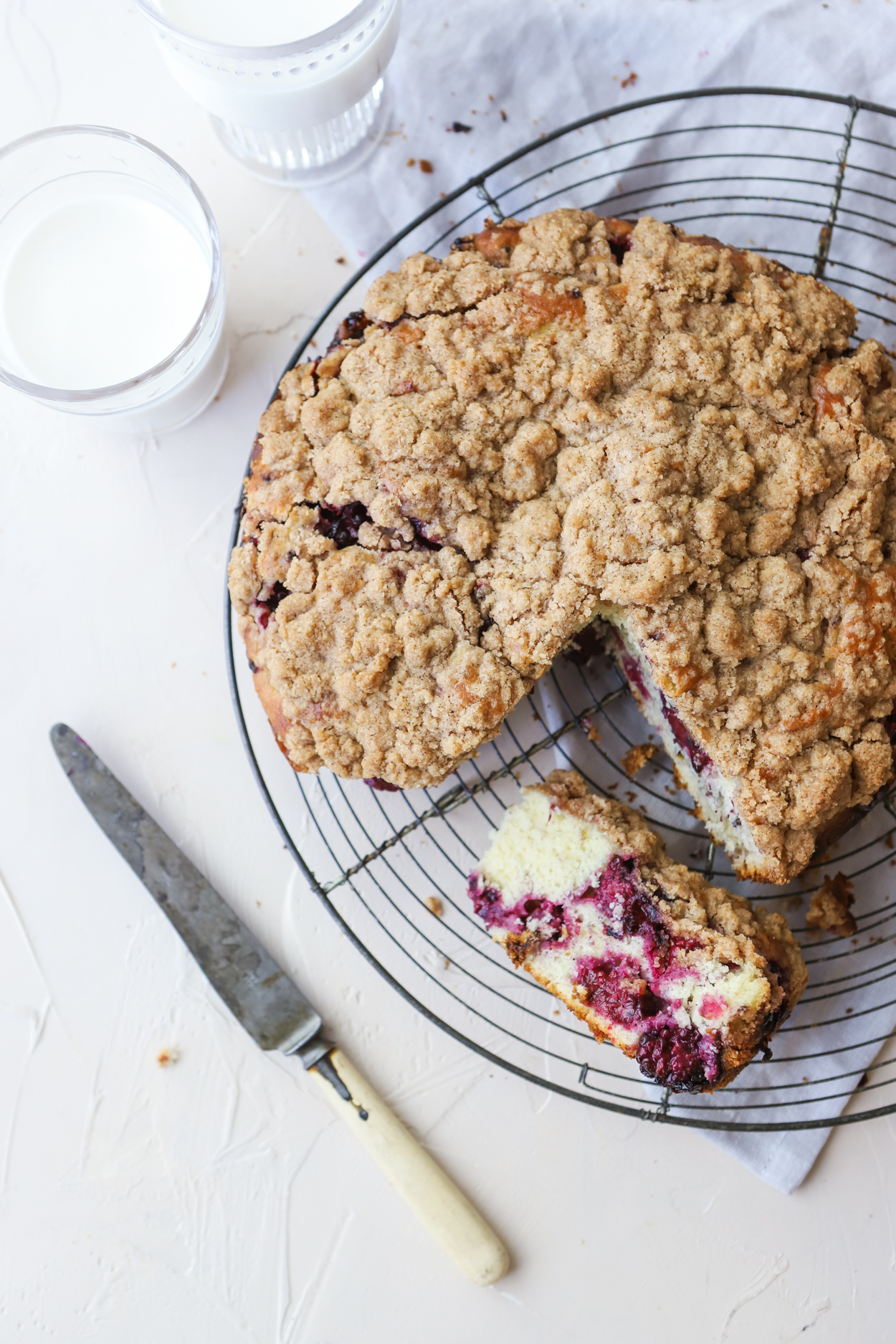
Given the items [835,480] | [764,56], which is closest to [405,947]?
[835,480]

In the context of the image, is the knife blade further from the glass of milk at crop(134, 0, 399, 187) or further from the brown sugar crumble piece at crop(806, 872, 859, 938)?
the glass of milk at crop(134, 0, 399, 187)

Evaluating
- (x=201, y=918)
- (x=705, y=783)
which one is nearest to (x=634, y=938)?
(x=705, y=783)

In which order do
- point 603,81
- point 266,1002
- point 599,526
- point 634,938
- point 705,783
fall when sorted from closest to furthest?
1. point 599,526
2. point 634,938
3. point 705,783
4. point 266,1002
5. point 603,81

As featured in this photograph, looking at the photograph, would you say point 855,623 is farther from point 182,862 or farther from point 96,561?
point 96,561

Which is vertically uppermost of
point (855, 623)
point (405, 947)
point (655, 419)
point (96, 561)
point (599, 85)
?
point (599, 85)

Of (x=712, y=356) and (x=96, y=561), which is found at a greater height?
(x=96, y=561)

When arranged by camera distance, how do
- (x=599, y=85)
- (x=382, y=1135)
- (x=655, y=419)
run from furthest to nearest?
1. (x=599, y=85)
2. (x=382, y=1135)
3. (x=655, y=419)

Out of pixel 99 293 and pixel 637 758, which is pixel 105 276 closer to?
pixel 99 293
